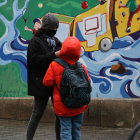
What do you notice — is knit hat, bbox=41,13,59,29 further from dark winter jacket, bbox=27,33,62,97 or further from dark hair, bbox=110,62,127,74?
dark hair, bbox=110,62,127,74

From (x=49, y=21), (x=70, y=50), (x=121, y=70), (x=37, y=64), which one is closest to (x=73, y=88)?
(x=70, y=50)

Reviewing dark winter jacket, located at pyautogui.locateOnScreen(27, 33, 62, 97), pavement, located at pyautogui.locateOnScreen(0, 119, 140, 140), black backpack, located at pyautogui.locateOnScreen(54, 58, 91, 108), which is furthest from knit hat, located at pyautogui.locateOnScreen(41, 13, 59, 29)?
pavement, located at pyautogui.locateOnScreen(0, 119, 140, 140)

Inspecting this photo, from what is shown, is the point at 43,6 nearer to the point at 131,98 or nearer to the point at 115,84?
the point at 115,84

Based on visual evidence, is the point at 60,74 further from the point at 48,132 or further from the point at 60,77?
the point at 48,132

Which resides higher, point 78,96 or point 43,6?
point 43,6

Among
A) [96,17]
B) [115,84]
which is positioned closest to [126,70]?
[115,84]

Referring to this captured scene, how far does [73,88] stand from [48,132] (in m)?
2.25

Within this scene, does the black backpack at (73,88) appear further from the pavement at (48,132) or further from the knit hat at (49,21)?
the pavement at (48,132)

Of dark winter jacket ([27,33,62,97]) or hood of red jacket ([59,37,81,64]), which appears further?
dark winter jacket ([27,33,62,97])

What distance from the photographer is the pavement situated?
5035 millimetres

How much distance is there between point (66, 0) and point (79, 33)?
75cm

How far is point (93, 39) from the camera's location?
20.6ft

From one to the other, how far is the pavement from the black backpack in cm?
171

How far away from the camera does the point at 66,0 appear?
650 cm
